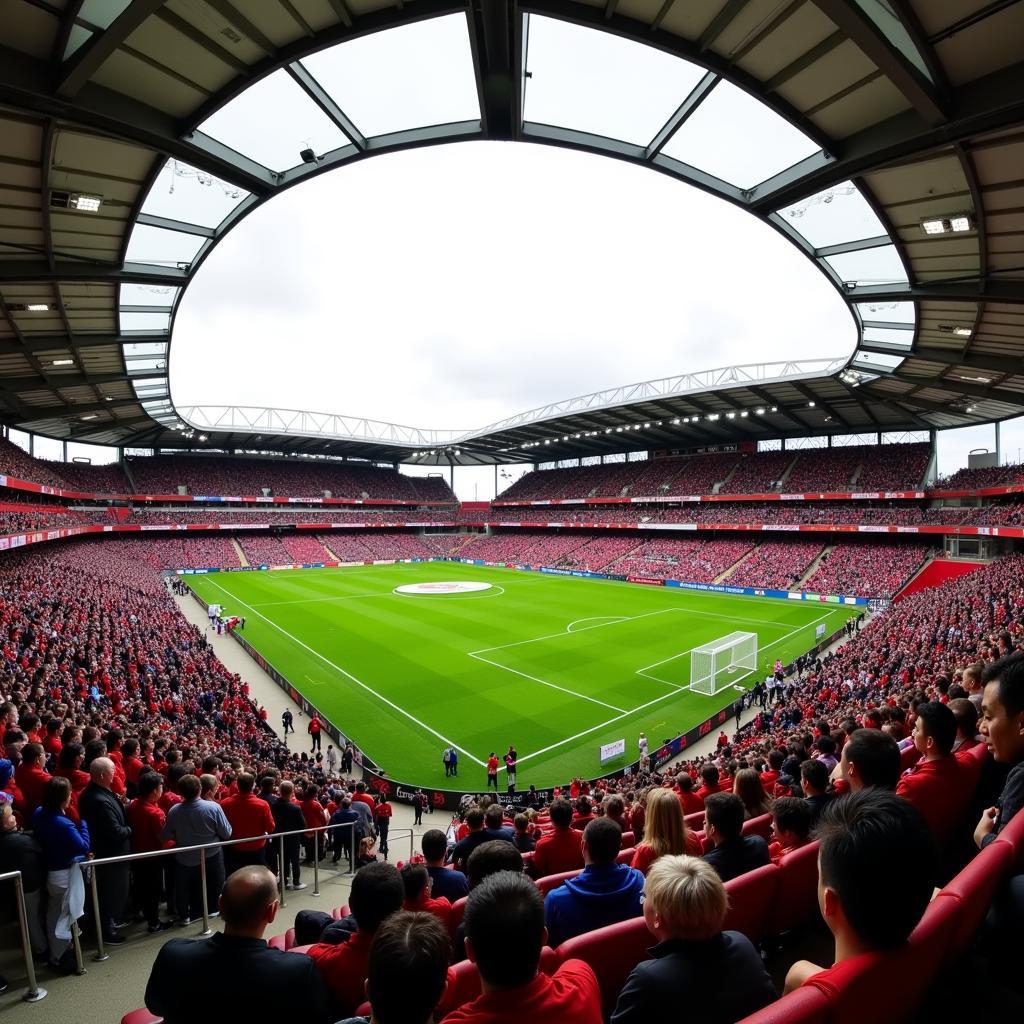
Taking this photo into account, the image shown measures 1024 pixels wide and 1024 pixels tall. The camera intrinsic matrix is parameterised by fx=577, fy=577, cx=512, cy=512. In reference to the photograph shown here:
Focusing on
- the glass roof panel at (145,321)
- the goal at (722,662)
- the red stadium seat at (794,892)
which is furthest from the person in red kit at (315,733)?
the red stadium seat at (794,892)

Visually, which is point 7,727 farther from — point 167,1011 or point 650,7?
point 650,7

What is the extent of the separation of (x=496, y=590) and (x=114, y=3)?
4159cm

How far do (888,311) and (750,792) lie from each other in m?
19.3

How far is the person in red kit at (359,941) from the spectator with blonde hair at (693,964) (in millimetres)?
1403

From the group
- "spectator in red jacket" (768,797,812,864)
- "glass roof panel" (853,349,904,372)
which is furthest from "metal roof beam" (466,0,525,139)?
"glass roof panel" (853,349,904,372)

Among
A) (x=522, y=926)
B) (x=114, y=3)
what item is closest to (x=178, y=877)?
(x=522, y=926)

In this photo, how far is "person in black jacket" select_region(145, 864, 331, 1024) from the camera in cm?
246

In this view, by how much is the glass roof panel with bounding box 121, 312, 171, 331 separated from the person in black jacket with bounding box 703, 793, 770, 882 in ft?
75.1

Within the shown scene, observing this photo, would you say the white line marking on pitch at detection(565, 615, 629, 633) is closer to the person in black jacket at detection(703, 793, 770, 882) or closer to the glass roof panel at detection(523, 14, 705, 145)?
the glass roof panel at detection(523, 14, 705, 145)

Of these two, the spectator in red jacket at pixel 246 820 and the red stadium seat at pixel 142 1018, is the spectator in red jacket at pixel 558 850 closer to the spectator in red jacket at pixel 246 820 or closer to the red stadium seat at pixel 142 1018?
the spectator in red jacket at pixel 246 820

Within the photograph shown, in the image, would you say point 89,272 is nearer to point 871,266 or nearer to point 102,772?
point 102,772

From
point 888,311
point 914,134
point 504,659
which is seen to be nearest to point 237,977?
point 914,134

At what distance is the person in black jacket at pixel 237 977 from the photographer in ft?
8.06

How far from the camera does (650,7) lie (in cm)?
780
